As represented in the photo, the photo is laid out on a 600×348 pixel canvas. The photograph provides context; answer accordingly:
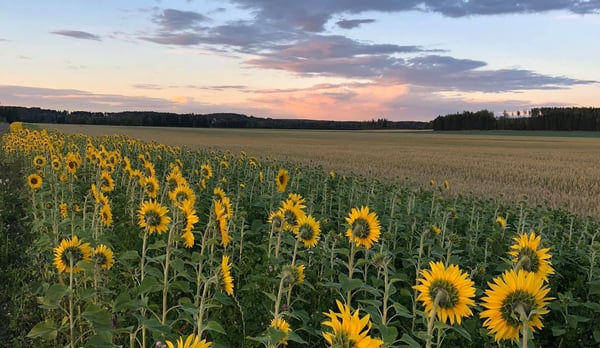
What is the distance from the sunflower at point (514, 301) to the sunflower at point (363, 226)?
5.36 ft

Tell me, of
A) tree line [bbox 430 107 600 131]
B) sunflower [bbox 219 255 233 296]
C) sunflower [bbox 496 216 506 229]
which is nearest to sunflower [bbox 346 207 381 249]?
sunflower [bbox 219 255 233 296]

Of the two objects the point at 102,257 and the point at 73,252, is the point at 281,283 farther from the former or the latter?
the point at 102,257

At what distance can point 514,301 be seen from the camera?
5.51 feet

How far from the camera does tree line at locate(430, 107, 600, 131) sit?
294 feet

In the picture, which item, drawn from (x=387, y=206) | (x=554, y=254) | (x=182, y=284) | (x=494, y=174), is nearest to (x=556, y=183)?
(x=494, y=174)

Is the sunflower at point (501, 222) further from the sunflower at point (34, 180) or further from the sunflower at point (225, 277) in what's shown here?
the sunflower at point (34, 180)

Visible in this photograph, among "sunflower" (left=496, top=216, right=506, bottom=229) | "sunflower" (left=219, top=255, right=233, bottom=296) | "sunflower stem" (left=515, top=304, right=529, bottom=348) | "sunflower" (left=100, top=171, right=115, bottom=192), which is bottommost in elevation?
"sunflower" (left=496, top=216, right=506, bottom=229)

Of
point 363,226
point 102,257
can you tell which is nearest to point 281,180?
point 363,226

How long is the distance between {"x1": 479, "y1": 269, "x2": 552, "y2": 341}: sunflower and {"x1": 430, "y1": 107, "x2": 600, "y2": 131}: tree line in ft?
328

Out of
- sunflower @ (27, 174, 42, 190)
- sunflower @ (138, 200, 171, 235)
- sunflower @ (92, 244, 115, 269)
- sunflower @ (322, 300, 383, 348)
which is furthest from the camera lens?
sunflower @ (27, 174, 42, 190)

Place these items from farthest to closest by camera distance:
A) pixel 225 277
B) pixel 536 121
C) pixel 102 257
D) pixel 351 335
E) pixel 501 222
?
pixel 536 121
pixel 501 222
pixel 102 257
pixel 225 277
pixel 351 335

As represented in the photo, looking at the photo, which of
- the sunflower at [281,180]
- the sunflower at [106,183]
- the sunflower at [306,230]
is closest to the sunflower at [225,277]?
the sunflower at [306,230]

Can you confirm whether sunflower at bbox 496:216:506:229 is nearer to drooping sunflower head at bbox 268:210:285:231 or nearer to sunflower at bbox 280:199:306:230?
sunflower at bbox 280:199:306:230

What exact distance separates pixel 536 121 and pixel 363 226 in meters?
100
